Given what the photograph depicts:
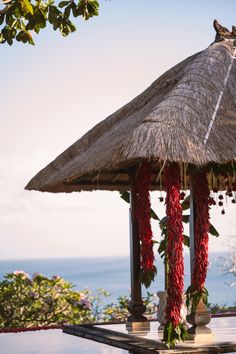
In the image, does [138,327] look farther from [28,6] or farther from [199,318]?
[28,6]

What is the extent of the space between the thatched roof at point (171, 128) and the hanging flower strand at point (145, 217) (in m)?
0.16

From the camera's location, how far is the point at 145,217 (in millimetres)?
7883

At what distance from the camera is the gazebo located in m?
6.90

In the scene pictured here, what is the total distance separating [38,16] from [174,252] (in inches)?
107

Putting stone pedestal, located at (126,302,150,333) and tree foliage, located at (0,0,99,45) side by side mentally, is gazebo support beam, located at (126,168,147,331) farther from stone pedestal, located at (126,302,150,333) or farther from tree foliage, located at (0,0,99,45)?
tree foliage, located at (0,0,99,45)

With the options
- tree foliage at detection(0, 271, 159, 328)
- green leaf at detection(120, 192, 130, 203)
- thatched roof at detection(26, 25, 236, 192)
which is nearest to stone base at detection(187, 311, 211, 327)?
thatched roof at detection(26, 25, 236, 192)

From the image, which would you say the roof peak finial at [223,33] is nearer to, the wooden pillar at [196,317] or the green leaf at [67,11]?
the green leaf at [67,11]

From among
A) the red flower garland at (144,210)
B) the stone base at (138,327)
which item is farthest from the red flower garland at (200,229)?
the stone base at (138,327)

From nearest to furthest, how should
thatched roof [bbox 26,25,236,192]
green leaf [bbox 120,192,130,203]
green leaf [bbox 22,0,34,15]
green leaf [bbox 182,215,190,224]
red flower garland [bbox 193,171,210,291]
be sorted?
thatched roof [bbox 26,25,236,192]
red flower garland [bbox 193,171,210,291]
green leaf [bbox 22,0,34,15]
green leaf [bbox 182,215,190,224]
green leaf [bbox 120,192,130,203]

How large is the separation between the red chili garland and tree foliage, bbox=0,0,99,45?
7.18 ft

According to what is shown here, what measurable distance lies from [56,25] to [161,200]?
6.55 feet

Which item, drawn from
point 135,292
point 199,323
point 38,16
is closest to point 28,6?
point 38,16

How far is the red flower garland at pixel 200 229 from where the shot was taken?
7.13m

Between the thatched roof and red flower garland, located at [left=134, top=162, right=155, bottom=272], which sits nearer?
the thatched roof
